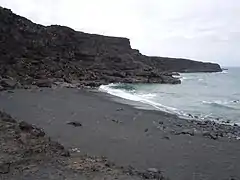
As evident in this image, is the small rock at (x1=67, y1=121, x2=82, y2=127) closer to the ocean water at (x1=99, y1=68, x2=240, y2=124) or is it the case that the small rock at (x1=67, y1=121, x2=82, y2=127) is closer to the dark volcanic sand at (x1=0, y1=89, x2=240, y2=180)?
the dark volcanic sand at (x1=0, y1=89, x2=240, y2=180)

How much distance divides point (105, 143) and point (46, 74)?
39.6 metres

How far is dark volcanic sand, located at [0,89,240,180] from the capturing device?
12609 mm

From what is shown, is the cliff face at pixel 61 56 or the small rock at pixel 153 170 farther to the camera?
the cliff face at pixel 61 56

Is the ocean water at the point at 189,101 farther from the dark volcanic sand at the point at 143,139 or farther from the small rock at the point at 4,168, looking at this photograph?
the small rock at the point at 4,168

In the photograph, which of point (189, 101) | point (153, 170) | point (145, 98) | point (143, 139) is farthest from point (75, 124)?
point (189, 101)

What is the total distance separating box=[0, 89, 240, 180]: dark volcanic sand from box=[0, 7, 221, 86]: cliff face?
22.4 metres

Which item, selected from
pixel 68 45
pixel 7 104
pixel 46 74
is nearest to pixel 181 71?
pixel 68 45

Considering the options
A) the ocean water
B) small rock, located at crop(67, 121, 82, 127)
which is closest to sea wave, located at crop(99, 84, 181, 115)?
the ocean water

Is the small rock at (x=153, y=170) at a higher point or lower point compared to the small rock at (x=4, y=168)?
lower

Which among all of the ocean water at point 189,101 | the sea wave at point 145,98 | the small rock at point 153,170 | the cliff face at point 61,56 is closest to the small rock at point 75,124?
the small rock at point 153,170

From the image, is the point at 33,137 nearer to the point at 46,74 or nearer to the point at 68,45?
the point at 46,74

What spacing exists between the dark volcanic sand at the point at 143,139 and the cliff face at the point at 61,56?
22.4 meters

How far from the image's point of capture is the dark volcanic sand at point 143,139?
Answer: 12609 mm

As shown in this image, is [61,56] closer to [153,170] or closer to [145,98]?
[145,98]
